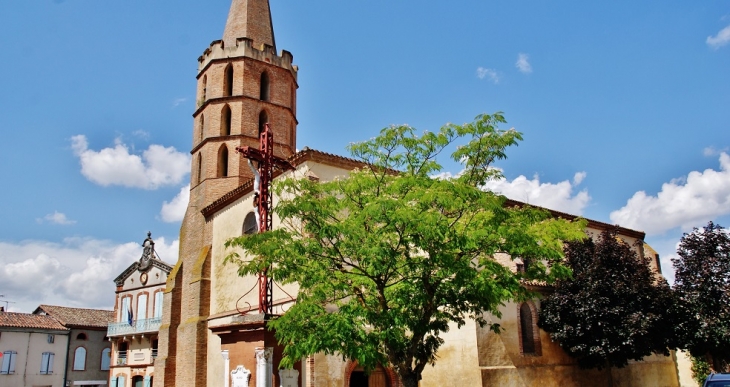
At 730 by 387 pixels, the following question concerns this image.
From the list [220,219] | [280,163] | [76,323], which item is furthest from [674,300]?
[76,323]

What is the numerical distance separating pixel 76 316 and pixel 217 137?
23.8 meters

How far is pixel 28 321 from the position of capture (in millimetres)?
38281

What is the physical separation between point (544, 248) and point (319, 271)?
4.48 meters

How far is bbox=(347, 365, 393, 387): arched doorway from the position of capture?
17.9 meters

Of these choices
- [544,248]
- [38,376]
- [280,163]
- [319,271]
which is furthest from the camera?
[38,376]

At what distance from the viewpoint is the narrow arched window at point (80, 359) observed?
39938 mm

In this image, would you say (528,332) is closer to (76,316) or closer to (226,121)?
(226,121)

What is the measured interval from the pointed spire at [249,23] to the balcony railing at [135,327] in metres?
17.1

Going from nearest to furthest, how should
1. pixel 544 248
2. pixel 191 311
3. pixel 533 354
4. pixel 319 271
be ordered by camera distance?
pixel 544 248
pixel 319 271
pixel 533 354
pixel 191 311

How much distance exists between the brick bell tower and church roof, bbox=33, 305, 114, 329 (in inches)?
692

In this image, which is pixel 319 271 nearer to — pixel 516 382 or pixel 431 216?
pixel 431 216

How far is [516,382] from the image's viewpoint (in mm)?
19375

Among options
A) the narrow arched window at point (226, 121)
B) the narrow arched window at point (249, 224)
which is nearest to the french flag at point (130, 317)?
the narrow arched window at point (226, 121)

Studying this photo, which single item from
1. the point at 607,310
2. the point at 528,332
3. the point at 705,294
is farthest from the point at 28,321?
the point at 705,294
